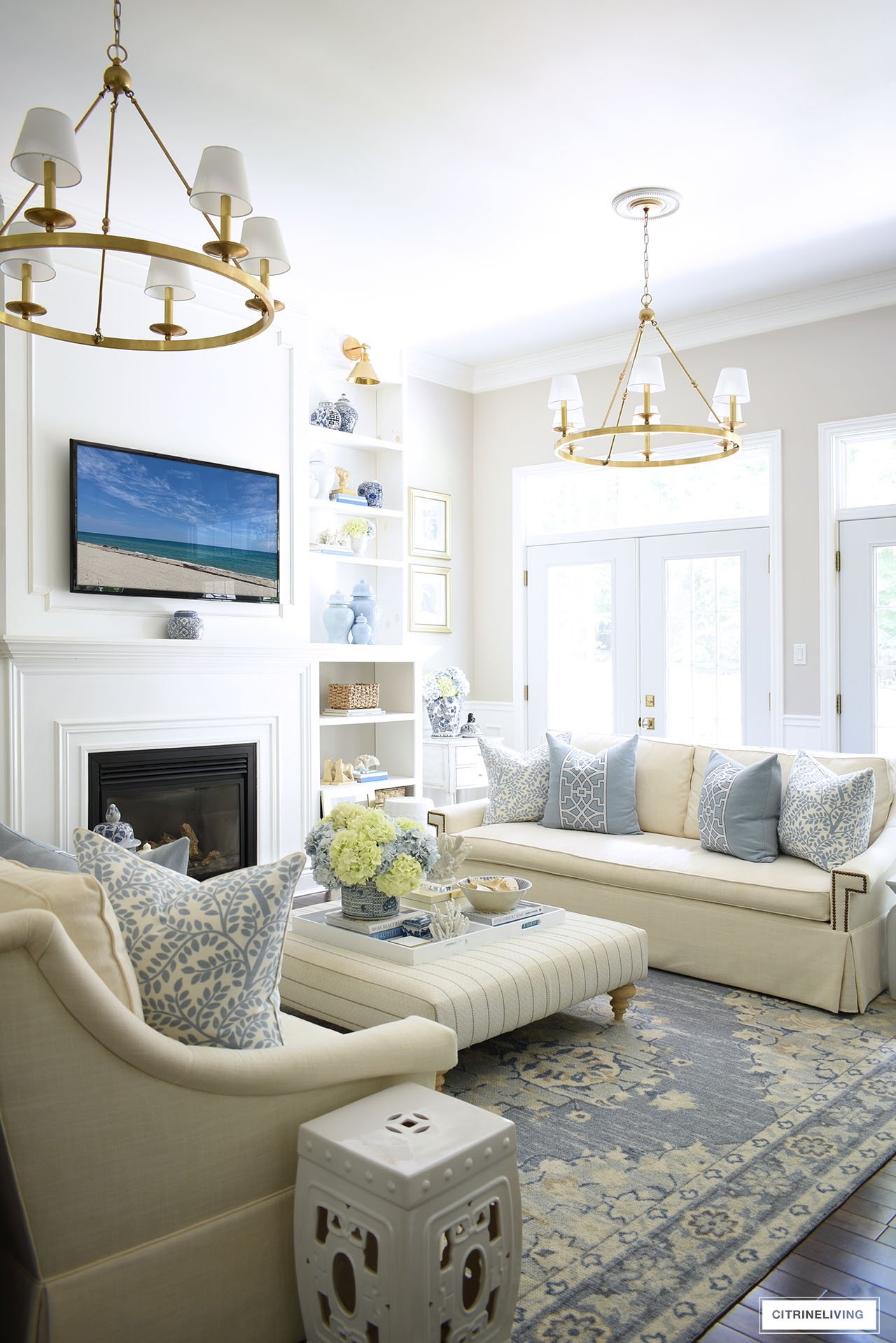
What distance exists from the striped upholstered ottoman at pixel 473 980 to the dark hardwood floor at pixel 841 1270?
0.94 meters

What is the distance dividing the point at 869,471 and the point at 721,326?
3.99 ft

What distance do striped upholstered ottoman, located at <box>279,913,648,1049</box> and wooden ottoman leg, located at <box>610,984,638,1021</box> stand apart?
14 millimetres

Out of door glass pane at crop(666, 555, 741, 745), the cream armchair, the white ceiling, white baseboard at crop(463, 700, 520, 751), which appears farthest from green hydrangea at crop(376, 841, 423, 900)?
white baseboard at crop(463, 700, 520, 751)

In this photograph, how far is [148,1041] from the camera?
1.48 meters

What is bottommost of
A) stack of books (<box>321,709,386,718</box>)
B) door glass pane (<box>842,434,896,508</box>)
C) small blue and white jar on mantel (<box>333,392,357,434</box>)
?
stack of books (<box>321,709,386,718</box>)

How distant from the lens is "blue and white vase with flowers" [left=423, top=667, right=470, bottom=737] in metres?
6.20

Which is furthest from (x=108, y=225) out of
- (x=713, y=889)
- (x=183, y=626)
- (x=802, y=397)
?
(x=802, y=397)

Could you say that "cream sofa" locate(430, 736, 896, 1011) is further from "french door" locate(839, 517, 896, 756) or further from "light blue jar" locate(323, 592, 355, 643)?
"light blue jar" locate(323, 592, 355, 643)

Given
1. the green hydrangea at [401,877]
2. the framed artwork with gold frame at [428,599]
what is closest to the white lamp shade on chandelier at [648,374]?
the green hydrangea at [401,877]

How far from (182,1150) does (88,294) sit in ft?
12.7

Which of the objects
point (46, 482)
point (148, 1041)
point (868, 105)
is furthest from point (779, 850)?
point (46, 482)

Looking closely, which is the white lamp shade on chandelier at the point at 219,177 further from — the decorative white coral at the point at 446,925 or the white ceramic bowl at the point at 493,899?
the white ceramic bowl at the point at 493,899

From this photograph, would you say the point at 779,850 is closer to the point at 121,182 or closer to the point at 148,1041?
the point at 148,1041

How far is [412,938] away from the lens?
3.03 meters
